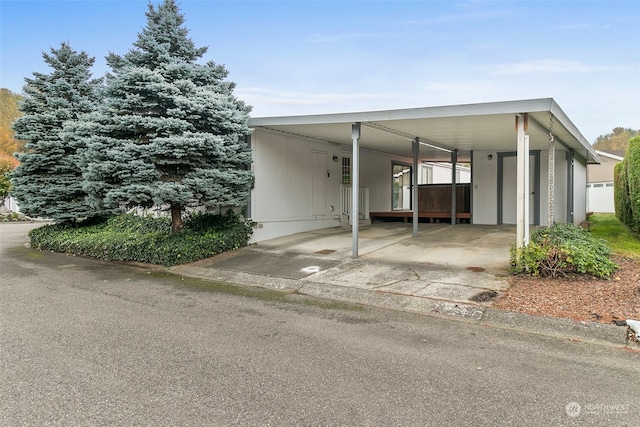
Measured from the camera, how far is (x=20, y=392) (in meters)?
3.10

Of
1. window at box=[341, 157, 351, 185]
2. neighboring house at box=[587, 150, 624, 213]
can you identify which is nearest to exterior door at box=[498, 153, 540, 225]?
window at box=[341, 157, 351, 185]

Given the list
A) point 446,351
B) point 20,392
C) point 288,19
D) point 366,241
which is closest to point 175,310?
point 20,392

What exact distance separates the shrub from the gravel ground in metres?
0.12

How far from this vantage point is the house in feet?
24.4

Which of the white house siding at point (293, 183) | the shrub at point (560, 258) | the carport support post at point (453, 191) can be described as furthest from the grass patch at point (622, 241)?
the white house siding at point (293, 183)

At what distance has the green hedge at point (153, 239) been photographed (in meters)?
8.82

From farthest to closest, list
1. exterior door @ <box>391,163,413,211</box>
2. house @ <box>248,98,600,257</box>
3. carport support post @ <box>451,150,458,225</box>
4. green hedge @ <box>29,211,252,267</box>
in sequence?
exterior door @ <box>391,163,413,211</box>
carport support post @ <box>451,150,458,225</box>
green hedge @ <box>29,211,252,267</box>
house @ <box>248,98,600,257</box>

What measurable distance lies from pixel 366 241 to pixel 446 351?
6413 mm

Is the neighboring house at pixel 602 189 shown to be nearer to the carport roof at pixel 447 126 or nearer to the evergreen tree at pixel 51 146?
the carport roof at pixel 447 126

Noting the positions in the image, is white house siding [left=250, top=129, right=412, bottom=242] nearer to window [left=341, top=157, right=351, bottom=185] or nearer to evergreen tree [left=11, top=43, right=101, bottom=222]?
window [left=341, top=157, right=351, bottom=185]

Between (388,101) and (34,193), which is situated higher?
(388,101)

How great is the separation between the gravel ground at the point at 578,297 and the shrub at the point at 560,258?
4.6 inches

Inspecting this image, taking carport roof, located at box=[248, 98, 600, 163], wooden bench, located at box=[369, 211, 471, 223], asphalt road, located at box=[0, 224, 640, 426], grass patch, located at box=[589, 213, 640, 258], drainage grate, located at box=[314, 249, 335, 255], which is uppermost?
carport roof, located at box=[248, 98, 600, 163]

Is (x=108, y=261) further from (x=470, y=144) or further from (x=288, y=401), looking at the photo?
(x=470, y=144)
